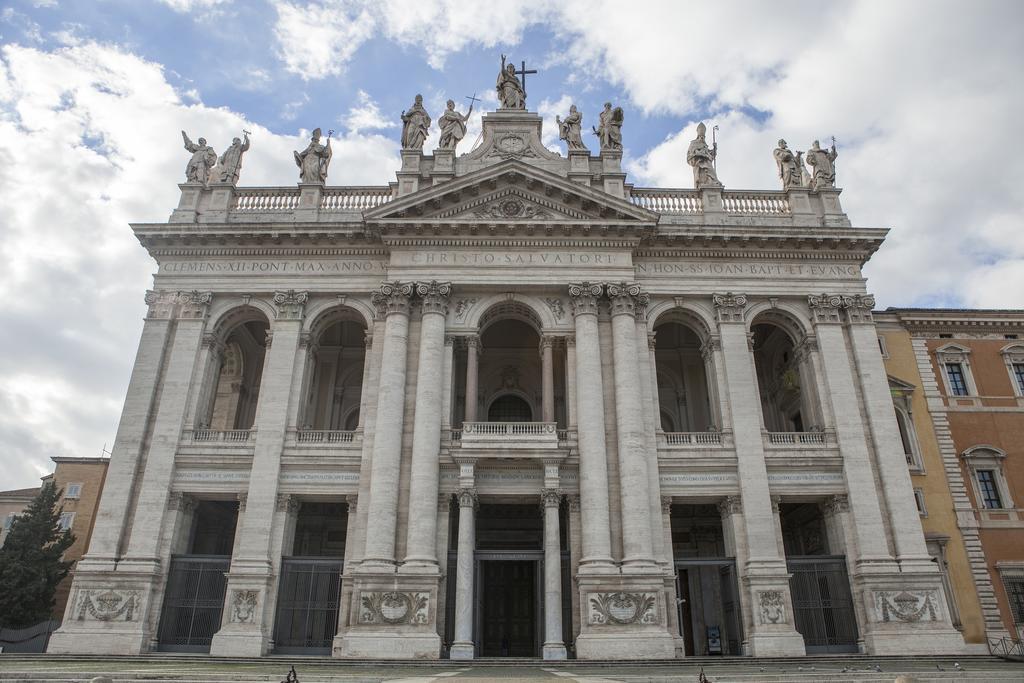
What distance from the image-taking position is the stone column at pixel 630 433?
21406 mm

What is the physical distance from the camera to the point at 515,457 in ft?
73.4

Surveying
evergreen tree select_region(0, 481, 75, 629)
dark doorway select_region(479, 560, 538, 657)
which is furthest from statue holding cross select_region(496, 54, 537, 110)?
evergreen tree select_region(0, 481, 75, 629)

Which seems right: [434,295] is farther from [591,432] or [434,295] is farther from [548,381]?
[591,432]

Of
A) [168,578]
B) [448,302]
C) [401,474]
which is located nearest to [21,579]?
[168,578]

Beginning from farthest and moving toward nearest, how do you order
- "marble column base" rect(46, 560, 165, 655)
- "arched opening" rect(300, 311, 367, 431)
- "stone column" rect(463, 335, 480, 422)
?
"arched opening" rect(300, 311, 367, 431) < "stone column" rect(463, 335, 480, 422) < "marble column base" rect(46, 560, 165, 655)

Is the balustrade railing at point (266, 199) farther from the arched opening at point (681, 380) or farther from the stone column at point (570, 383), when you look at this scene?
the arched opening at point (681, 380)

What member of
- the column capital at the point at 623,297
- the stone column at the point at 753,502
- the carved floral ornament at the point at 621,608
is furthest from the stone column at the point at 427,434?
the stone column at the point at 753,502

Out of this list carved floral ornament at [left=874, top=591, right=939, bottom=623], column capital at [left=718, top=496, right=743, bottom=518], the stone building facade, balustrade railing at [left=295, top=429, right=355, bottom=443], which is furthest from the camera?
the stone building facade

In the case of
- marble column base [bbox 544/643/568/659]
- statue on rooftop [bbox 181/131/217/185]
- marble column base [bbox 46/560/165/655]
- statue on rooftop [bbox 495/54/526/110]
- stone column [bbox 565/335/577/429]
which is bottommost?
marble column base [bbox 544/643/568/659]

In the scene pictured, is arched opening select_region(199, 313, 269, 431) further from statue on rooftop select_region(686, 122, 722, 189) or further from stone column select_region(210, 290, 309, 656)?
statue on rooftop select_region(686, 122, 722, 189)

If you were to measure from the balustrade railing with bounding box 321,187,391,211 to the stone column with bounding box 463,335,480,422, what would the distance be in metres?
7.05

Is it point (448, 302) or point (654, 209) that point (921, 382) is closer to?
point (654, 209)

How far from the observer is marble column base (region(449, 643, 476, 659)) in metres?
20.0

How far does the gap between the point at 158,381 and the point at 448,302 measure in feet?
34.4
